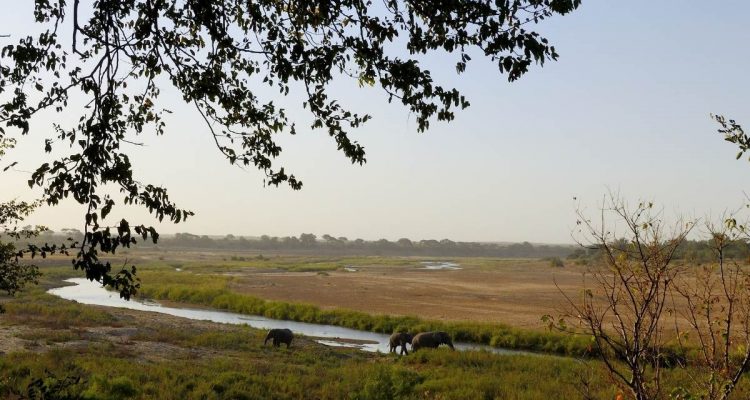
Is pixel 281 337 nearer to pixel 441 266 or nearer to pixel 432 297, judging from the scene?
pixel 432 297

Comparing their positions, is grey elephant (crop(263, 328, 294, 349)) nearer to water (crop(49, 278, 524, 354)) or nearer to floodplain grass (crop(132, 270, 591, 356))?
water (crop(49, 278, 524, 354))

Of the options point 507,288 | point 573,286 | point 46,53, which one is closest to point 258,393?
point 46,53

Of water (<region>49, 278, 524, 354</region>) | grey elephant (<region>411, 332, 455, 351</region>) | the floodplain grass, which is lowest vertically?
water (<region>49, 278, 524, 354</region>)

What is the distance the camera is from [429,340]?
22.6 meters

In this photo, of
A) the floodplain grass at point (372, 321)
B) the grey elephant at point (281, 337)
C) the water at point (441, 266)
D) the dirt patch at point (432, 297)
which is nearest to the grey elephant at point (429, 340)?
the floodplain grass at point (372, 321)

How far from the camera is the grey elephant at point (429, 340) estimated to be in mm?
22438

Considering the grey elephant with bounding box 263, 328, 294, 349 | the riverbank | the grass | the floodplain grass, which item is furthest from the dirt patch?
the grey elephant with bounding box 263, 328, 294, 349

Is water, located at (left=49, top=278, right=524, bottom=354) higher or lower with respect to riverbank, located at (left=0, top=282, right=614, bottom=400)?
lower

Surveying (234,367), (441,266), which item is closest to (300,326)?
(234,367)

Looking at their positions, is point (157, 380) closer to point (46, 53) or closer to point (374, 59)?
point (46, 53)

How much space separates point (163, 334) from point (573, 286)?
41151mm

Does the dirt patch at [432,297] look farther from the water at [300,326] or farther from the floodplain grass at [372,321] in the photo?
the water at [300,326]

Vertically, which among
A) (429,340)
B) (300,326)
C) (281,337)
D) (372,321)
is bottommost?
(300,326)

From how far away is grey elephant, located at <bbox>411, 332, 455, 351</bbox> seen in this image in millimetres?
22438
